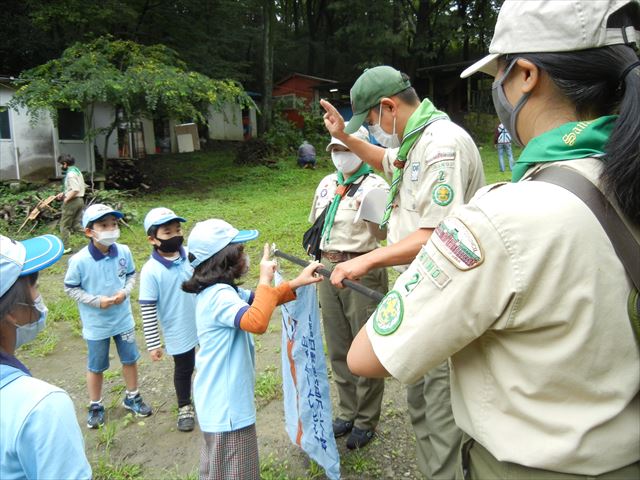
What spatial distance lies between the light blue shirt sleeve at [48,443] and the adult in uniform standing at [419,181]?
1.22 metres

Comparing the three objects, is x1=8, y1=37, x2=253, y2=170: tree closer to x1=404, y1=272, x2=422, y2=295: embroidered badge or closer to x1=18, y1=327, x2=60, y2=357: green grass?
x1=18, y1=327, x2=60, y2=357: green grass

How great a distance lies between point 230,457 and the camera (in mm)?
2605

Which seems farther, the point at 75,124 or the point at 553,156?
the point at 75,124

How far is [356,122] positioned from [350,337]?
4.91ft

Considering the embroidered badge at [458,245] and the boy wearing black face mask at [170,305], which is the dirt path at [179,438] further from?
the embroidered badge at [458,245]

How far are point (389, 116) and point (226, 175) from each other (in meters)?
15.4

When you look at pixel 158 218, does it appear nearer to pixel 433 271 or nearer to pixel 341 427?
pixel 341 427

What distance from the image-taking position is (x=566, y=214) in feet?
3.22

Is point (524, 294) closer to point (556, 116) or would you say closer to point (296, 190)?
point (556, 116)

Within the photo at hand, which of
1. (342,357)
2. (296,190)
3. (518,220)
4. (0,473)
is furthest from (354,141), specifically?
(296,190)

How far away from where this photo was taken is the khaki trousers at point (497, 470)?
3.48ft

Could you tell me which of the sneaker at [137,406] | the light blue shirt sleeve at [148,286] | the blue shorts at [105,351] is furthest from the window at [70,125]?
the light blue shirt sleeve at [148,286]

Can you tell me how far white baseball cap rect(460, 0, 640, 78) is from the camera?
3.51 feet

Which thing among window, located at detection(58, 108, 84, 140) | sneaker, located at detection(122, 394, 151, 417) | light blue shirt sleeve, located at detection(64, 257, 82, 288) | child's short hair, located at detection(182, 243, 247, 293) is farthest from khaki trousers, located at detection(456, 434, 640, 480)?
window, located at detection(58, 108, 84, 140)
